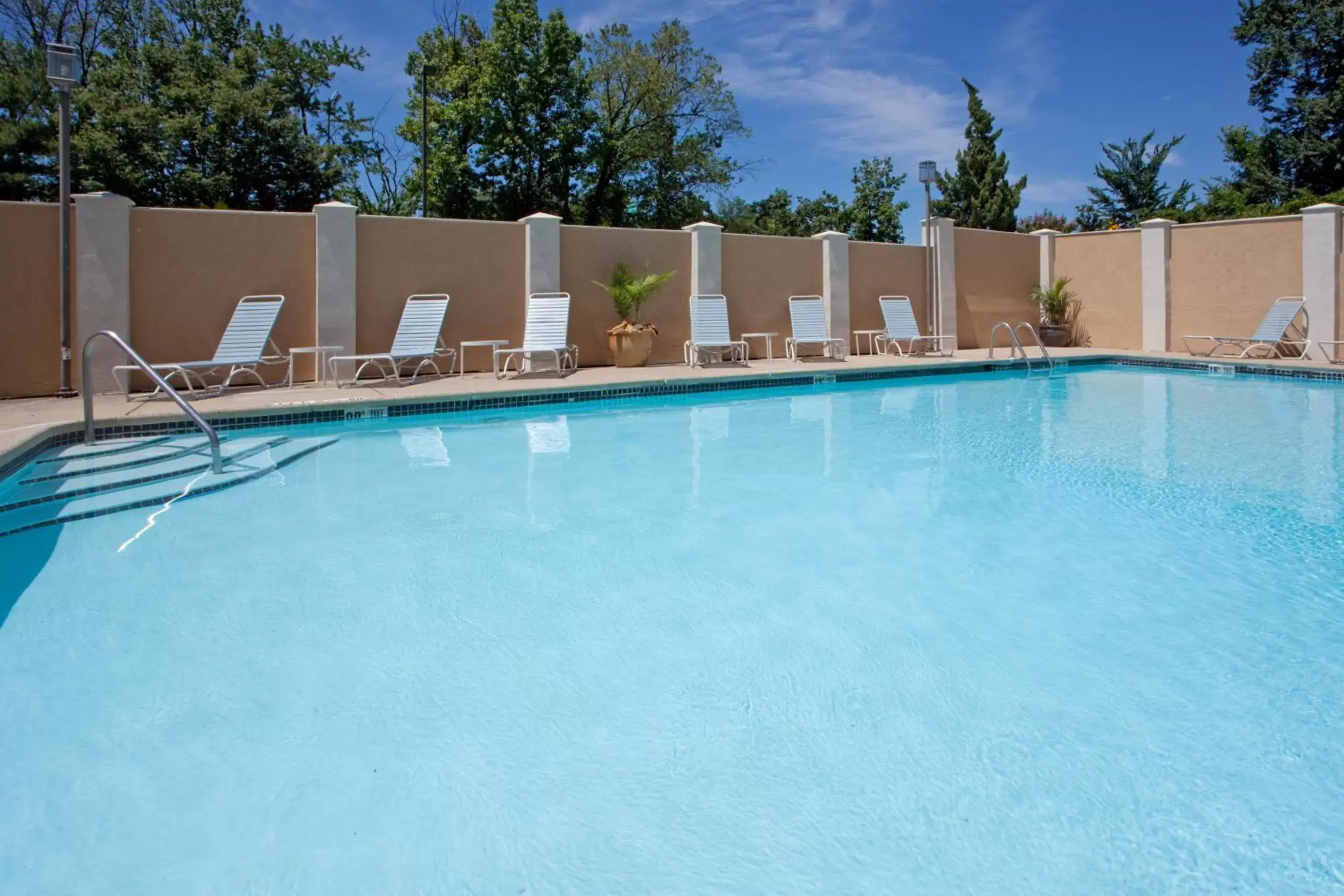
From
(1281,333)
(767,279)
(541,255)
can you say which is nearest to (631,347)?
(541,255)

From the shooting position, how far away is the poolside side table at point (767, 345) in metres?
12.1

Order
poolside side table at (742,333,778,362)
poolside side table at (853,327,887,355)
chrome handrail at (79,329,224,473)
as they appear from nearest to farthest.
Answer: chrome handrail at (79,329,224,473) < poolside side table at (742,333,778,362) < poolside side table at (853,327,887,355)

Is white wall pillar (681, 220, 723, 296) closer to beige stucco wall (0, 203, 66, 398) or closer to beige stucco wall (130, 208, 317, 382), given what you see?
beige stucco wall (130, 208, 317, 382)

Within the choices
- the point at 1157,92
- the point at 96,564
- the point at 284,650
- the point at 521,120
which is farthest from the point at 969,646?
the point at 1157,92

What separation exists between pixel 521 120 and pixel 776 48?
709cm

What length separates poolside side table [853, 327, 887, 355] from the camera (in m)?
13.3

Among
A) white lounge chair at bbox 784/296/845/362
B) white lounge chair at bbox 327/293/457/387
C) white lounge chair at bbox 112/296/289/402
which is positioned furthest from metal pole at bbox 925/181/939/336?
white lounge chair at bbox 112/296/289/402

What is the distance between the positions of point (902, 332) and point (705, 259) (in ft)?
10.7

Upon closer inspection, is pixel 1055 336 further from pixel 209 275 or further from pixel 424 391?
pixel 209 275

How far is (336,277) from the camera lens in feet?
31.2

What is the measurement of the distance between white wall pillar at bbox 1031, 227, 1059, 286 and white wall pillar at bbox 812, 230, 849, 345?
4.11 metres

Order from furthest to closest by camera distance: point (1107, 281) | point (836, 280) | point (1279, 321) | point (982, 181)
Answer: point (982, 181) < point (1107, 281) < point (836, 280) < point (1279, 321)

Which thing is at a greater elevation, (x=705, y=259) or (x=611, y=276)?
(x=705, y=259)

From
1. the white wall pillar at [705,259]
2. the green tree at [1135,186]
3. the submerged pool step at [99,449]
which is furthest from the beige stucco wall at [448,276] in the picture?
the green tree at [1135,186]
